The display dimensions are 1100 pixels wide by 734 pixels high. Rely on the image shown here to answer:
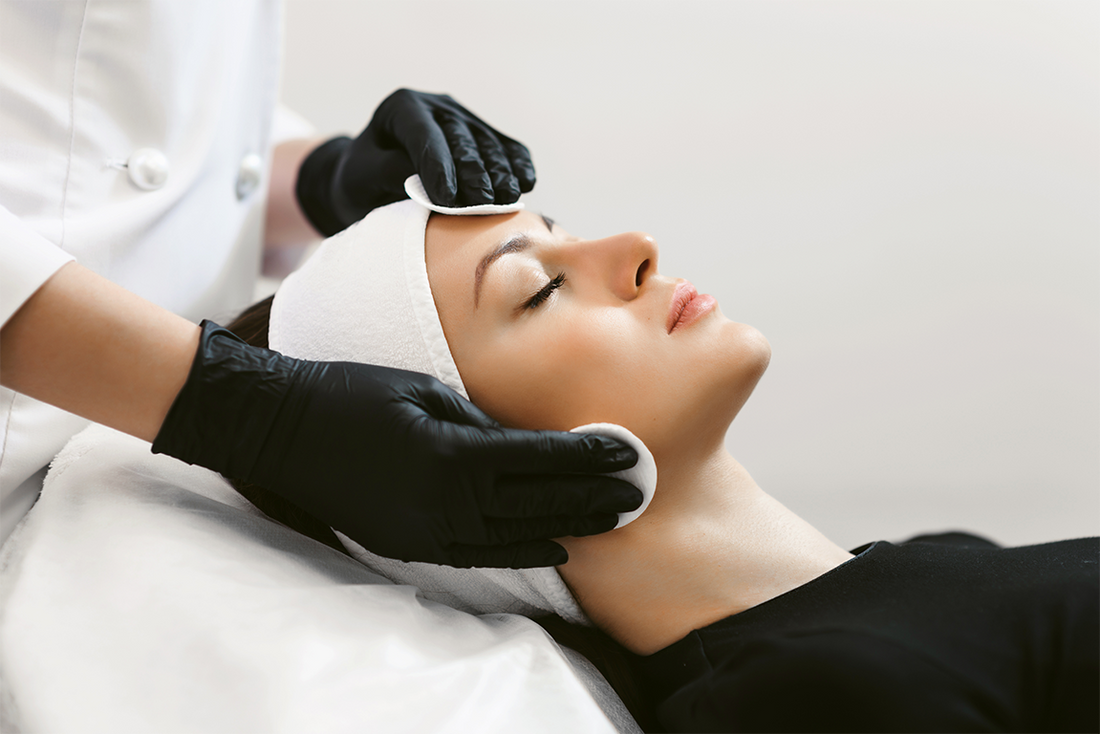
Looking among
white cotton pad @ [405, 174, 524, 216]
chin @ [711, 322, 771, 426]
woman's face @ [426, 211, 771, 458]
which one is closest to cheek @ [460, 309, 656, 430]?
woman's face @ [426, 211, 771, 458]

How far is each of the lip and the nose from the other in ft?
0.19

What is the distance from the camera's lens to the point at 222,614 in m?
0.83

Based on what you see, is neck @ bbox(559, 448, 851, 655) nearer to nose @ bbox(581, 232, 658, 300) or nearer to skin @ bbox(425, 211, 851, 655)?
skin @ bbox(425, 211, 851, 655)

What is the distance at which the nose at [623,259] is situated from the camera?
1.04 metres

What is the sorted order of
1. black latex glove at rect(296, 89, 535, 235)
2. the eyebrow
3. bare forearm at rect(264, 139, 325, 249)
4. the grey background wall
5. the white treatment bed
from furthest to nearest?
the grey background wall, bare forearm at rect(264, 139, 325, 249), black latex glove at rect(296, 89, 535, 235), the eyebrow, the white treatment bed

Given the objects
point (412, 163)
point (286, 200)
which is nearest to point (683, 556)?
point (412, 163)

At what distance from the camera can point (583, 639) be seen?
1046 millimetres

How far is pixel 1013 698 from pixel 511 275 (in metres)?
0.82

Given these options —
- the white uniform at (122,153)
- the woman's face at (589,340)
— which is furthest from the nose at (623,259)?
the white uniform at (122,153)

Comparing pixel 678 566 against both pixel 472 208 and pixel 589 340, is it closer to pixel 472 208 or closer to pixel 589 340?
pixel 589 340

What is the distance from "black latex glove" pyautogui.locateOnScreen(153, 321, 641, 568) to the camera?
0.85 metres

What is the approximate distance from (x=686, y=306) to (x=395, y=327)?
1.42 feet

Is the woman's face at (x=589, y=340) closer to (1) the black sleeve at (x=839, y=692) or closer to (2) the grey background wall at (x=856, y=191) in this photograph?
(1) the black sleeve at (x=839, y=692)

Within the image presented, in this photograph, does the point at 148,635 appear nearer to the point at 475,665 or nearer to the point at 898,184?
the point at 475,665
